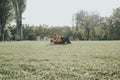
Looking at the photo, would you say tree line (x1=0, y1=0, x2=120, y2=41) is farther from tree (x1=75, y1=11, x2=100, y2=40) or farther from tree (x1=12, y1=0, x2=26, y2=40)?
tree (x1=12, y1=0, x2=26, y2=40)

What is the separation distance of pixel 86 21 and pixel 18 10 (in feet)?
164

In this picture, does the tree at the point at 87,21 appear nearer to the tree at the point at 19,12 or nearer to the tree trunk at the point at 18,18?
the tree at the point at 19,12

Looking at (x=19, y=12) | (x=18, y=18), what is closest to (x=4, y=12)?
(x=19, y=12)

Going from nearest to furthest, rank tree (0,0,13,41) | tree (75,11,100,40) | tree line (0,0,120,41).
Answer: tree (0,0,13,41), tree line (0,0,120,41), tree (75,11,100,40)

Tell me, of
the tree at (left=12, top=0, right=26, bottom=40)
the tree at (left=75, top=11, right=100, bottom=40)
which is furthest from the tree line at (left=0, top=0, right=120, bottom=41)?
the tree at (left=12, top=0, right=26, bottom=40)

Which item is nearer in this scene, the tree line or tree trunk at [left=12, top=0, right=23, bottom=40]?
tree trunk at [left=12, top=0, right=23, bottom=40]

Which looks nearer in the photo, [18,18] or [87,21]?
[18,18]

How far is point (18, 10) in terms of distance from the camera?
171 feet

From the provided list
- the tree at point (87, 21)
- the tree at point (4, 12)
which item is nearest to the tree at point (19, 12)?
the tree at point (4, 12)

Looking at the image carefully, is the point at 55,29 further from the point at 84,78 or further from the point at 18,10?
the point at 84,78

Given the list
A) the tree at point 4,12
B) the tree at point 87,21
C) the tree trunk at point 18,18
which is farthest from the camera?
the tree at point 87,21

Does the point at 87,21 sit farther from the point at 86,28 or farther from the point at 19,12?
the point at 19,12

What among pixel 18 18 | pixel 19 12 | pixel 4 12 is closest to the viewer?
pixel 18 18

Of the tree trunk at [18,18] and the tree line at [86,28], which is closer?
the tree trunk at [18,18]
